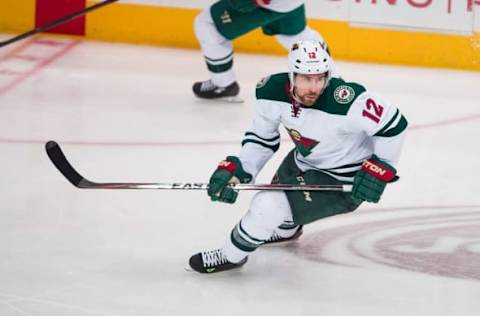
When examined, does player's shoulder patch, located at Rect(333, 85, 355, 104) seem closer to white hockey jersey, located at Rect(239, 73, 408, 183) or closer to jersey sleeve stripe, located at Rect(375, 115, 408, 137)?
white hockey jersey, located at Rect(239, 73, 408, 183)

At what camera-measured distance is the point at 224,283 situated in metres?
3.31

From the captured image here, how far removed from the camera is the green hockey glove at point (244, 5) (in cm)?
532

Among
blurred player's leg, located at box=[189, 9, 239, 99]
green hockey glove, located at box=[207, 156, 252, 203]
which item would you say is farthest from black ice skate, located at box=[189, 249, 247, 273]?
blurred player's leg, located at box=[189, 9, 239, 99]

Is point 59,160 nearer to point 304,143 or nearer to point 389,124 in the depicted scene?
point 304,143

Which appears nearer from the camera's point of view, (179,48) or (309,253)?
(309,253)

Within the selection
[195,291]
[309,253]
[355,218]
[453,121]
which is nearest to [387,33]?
[453,121]

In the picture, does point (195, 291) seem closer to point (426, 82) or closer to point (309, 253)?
point (309, 253)

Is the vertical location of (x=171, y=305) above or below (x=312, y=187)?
below

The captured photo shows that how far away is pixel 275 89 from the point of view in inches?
131

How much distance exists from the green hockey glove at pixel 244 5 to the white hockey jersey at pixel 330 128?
6.42ft

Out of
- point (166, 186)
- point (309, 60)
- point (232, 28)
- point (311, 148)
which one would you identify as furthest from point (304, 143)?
point (232, 28)

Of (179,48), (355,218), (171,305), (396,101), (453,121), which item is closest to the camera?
(171,305)

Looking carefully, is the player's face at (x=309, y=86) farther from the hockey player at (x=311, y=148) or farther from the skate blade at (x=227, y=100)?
the skate blade at (x=227, y=100)

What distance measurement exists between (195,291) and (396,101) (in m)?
2.83
